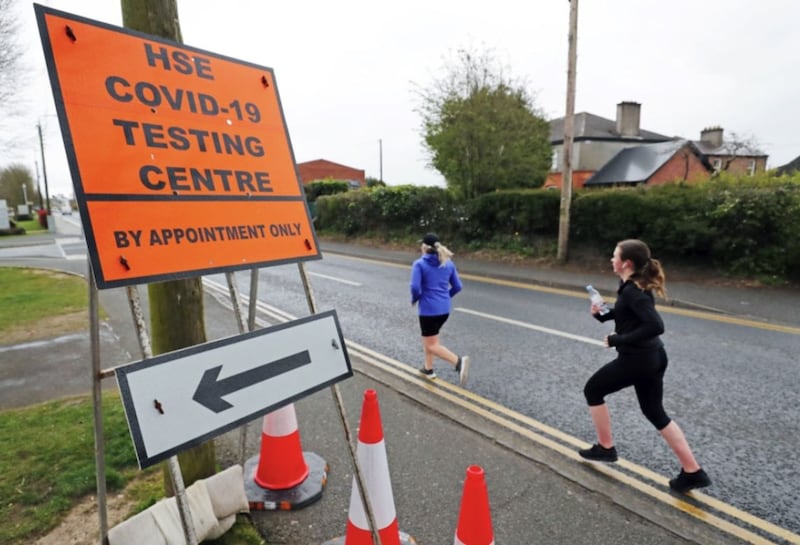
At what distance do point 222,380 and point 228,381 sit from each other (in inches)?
1.1

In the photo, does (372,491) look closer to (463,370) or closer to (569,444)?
(569,444)

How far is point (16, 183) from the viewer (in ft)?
199

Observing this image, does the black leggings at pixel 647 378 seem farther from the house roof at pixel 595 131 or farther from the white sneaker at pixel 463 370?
the house roof at pixel 595 131

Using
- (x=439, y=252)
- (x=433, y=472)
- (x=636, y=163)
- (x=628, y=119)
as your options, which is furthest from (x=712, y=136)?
(x=433, y=472)

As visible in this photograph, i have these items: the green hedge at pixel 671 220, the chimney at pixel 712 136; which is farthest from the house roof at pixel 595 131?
the green hedge at pixel 671 220

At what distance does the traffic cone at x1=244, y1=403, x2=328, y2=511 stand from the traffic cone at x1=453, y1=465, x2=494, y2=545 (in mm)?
1319

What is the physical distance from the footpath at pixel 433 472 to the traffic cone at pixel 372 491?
33cm

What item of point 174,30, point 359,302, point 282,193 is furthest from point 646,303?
point 359,302

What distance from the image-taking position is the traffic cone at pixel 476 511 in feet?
6.64

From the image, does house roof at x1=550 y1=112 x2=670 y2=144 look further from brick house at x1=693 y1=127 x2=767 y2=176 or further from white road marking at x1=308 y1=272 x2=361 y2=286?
white road marking at x1=308 y1=272 x2=361 y2=286

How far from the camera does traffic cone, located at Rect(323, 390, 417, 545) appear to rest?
242 cm

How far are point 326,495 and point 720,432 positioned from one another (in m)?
3.22

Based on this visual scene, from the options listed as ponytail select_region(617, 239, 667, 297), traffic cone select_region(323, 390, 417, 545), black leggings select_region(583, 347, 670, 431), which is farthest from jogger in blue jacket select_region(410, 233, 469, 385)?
traffic cone select_region(323, 390, 417, 545)

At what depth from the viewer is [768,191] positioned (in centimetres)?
976
